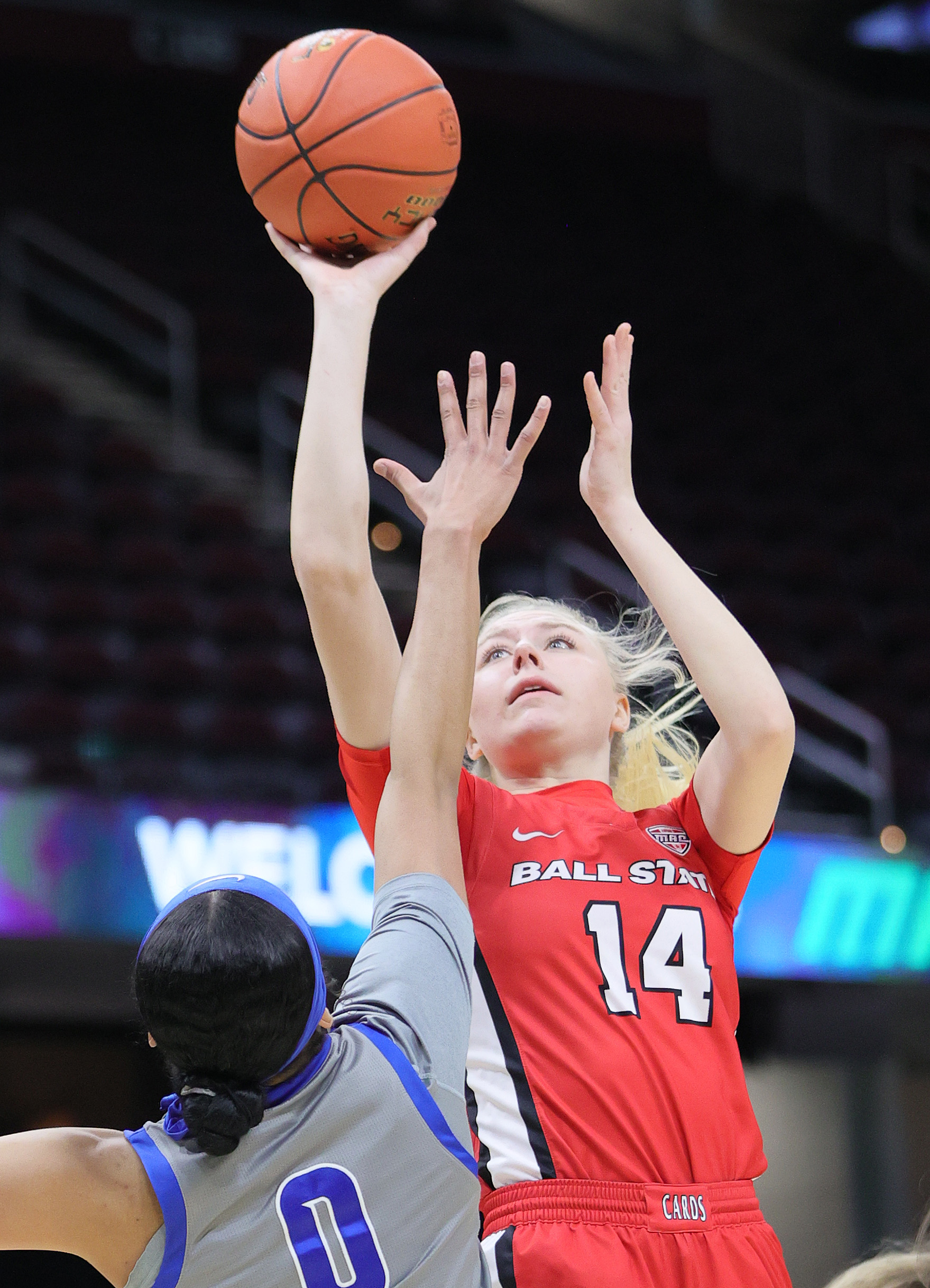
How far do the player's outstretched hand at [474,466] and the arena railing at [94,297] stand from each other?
8436 mm

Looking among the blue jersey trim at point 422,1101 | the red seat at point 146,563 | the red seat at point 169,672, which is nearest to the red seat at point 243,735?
the red seat at point 169,672

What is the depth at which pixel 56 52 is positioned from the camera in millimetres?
12570

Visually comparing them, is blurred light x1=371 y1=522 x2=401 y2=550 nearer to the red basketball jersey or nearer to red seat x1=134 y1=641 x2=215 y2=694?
red seat x1=134 y1=641 x2=215 y2=694

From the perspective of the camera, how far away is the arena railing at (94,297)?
10539 millimetres

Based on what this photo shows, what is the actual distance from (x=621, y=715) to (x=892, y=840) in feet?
15.8

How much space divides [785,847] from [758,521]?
164 inches

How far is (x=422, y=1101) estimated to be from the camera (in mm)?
1695

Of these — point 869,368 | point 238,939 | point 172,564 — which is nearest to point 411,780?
point 238,939

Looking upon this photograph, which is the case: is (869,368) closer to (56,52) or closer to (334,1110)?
(56,52)

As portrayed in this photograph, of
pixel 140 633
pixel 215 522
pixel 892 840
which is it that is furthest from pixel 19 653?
pixel 892 840

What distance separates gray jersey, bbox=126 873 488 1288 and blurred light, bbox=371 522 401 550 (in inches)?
268

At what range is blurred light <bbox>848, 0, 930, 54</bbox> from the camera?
13719 mm

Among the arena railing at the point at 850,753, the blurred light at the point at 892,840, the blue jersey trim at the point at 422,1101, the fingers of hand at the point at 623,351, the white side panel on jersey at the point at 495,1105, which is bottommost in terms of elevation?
the blurred light at the point at 892,840

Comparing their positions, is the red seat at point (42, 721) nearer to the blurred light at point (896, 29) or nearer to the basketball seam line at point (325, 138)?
the basketball seam line at point (325, 138)
